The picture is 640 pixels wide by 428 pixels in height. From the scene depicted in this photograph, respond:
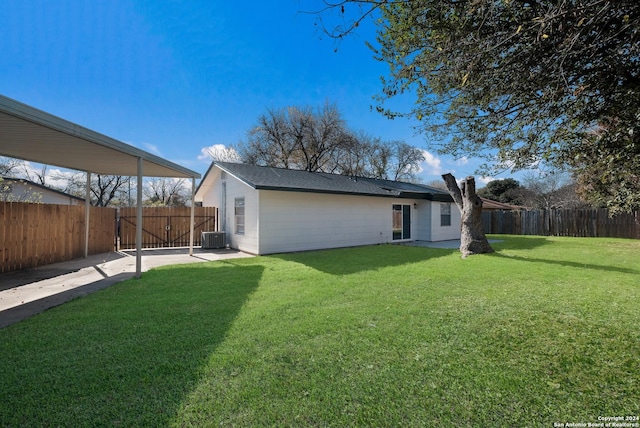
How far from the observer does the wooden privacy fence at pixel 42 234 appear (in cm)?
715

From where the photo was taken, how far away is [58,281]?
21.0ft

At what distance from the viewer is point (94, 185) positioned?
3022cm

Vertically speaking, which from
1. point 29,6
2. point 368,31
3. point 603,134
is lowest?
point 603,134

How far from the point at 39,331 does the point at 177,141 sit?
19672mm

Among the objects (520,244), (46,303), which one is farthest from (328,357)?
(520,244)

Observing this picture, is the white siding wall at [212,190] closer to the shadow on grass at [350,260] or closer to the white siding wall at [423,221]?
the shadow on grass at [350,260]

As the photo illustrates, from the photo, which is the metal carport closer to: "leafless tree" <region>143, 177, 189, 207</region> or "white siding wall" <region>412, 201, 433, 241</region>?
"white siding wall" <region>412, 201, 433, 241</region>

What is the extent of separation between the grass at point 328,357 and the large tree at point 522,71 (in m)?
2.15

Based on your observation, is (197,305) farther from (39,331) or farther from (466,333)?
(466,333)

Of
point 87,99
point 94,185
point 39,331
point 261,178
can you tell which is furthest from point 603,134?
point 94,185

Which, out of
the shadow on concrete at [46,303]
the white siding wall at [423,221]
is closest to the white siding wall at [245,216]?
the shadow on concrete at [46,303]

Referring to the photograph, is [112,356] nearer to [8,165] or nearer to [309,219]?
[309,219]

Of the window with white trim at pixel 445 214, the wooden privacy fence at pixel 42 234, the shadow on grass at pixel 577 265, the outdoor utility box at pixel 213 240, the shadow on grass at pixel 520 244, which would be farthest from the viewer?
the window with white trim at pixel 445 214

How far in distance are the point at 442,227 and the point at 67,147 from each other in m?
15.5
